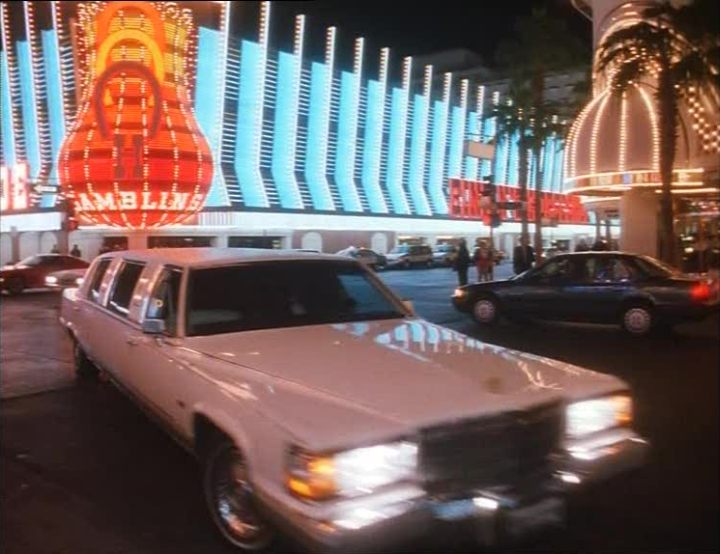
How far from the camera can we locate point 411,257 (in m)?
44.1

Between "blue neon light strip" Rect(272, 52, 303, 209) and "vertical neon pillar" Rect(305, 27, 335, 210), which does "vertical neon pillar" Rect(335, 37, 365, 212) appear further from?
"blue neon light strip" Rect(272, 52, 303, 209)

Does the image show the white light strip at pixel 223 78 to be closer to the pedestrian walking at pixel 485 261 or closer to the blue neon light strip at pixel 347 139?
the blue neon light strip at pixel 347 139

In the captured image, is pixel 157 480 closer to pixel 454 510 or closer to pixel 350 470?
pixel 350 470

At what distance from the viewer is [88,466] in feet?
18.2

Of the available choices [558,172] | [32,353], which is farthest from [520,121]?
[32,353]

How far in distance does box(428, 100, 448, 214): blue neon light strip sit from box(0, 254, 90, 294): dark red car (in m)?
32.0

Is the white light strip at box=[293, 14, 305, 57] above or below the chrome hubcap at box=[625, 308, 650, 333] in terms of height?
above

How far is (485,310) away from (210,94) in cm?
3399

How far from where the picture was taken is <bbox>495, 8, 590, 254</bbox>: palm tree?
33.1 m

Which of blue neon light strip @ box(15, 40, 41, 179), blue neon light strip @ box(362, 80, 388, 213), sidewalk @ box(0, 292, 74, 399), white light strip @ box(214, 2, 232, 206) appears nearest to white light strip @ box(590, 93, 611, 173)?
sidewalk @ box(0, 292, 74, 399)

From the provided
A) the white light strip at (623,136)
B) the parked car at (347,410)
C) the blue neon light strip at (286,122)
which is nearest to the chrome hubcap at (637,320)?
the parked car at (347,410)

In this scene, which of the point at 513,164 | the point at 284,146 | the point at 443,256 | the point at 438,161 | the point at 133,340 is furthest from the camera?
the point at 438,161

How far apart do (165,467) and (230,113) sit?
41352 millimetres

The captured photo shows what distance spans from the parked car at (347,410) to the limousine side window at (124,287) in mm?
639
